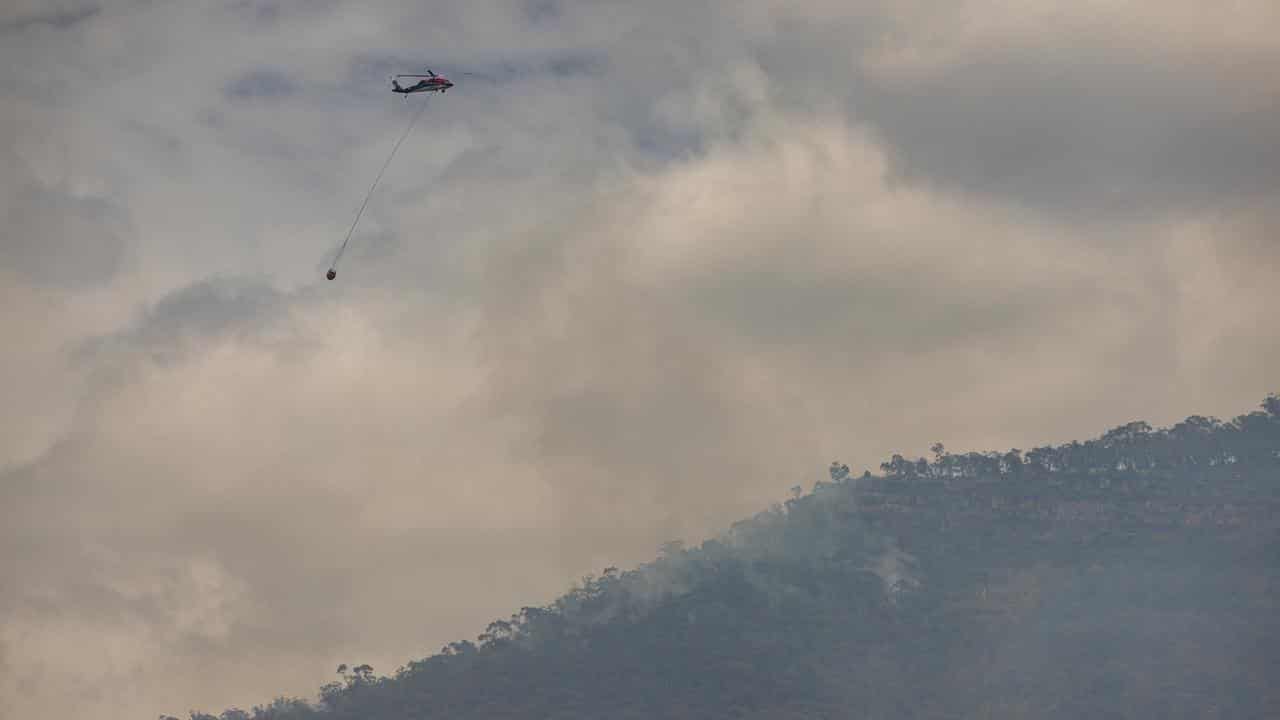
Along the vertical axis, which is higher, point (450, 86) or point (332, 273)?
point (450, 86)

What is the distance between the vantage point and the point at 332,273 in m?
128

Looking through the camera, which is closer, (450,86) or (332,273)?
(332,273)

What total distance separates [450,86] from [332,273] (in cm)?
2777

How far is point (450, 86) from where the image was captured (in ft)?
492
